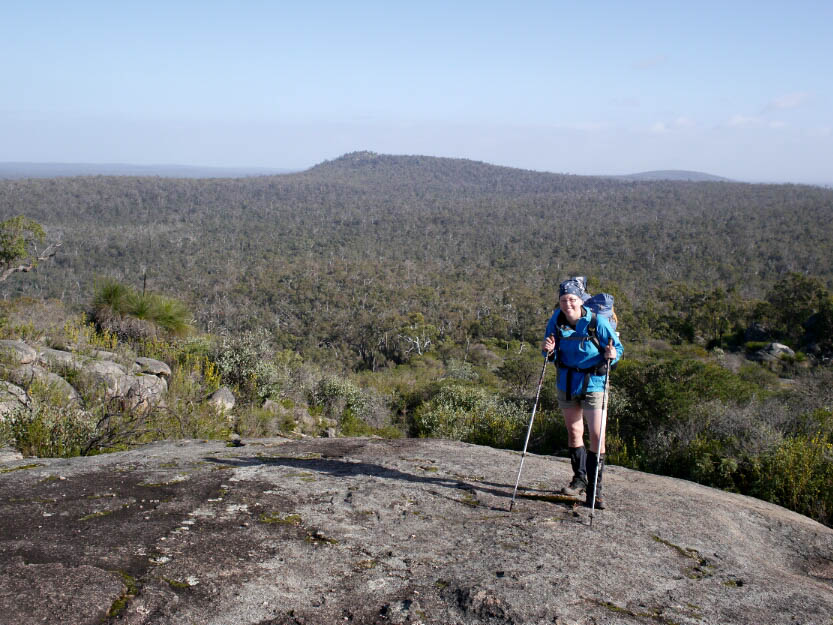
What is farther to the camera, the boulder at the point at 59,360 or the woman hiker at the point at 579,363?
the boulder at the point at 59,360

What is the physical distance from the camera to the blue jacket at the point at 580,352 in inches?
166

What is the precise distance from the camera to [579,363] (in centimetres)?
425

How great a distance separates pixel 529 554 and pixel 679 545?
99cm

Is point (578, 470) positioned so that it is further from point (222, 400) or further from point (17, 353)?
point (17, 353)

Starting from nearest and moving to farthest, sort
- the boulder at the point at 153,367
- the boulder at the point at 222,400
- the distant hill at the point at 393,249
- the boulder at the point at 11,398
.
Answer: the boulder at the point at 11,398, the boulder at the point at 222,400, the boulder at the point at 153,367, the distant hill at the point at 393,249

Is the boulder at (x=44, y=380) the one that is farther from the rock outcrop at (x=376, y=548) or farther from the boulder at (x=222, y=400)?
the rock outcrop at (x=376, y=548)

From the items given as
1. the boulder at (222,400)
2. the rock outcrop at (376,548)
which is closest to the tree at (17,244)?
the boulder at (222,400)

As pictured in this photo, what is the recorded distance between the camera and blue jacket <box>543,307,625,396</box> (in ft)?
13.9

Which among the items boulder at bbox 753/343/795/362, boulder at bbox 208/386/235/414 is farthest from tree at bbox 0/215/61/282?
boulder at bbox 753/343/795/362

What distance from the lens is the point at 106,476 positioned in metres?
3.87

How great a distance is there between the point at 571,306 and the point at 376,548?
2206 millimetres

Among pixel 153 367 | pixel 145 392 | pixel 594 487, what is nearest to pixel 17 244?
pixel 153 367

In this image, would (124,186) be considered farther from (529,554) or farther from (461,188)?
(529,554)

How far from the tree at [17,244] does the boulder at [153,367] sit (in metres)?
3.88
